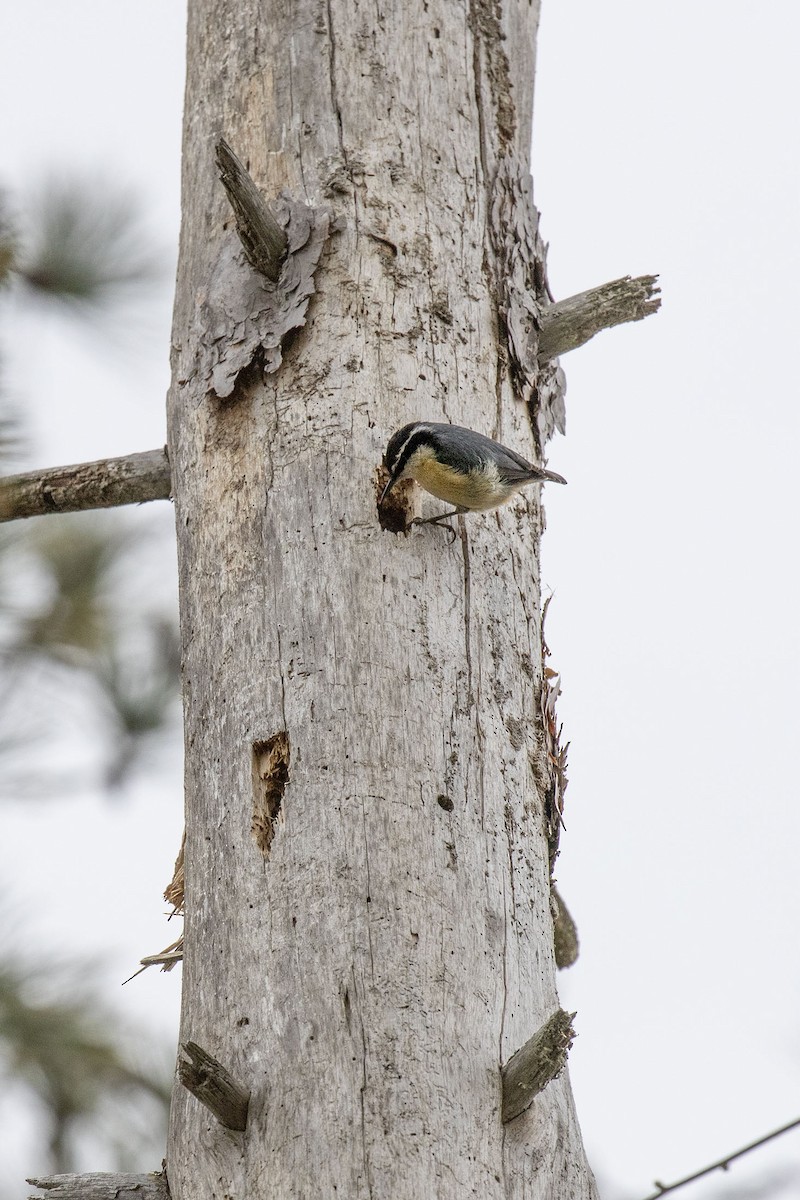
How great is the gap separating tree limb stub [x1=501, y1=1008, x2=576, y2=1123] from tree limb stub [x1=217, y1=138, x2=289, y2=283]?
Result: 1318 millimetres

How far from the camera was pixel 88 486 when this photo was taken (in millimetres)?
2455

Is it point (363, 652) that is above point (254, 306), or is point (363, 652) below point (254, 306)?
below

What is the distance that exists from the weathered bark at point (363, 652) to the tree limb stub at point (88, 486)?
0.12 metres

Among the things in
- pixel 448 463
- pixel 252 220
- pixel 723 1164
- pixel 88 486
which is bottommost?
pixel 723 1164

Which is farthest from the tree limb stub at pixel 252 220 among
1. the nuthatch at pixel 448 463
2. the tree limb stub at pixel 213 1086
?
the tree limb stub at pixel 213 1086

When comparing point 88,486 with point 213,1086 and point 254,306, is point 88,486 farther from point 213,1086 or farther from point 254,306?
point 213,1086

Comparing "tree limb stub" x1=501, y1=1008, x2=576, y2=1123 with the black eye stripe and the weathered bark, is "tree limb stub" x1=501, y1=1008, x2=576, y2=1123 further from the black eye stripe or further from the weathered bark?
the black eye stripe

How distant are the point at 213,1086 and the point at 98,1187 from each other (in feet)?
0.90

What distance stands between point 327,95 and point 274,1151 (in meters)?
1.77

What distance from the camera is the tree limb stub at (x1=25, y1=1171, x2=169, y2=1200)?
174 centimetres

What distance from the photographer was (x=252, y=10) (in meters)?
2.51

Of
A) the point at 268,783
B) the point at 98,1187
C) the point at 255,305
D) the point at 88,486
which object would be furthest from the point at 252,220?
the point at 98,1187

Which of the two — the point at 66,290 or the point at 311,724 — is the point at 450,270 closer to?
the point at 311,724

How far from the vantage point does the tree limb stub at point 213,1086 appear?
63.0 inches
